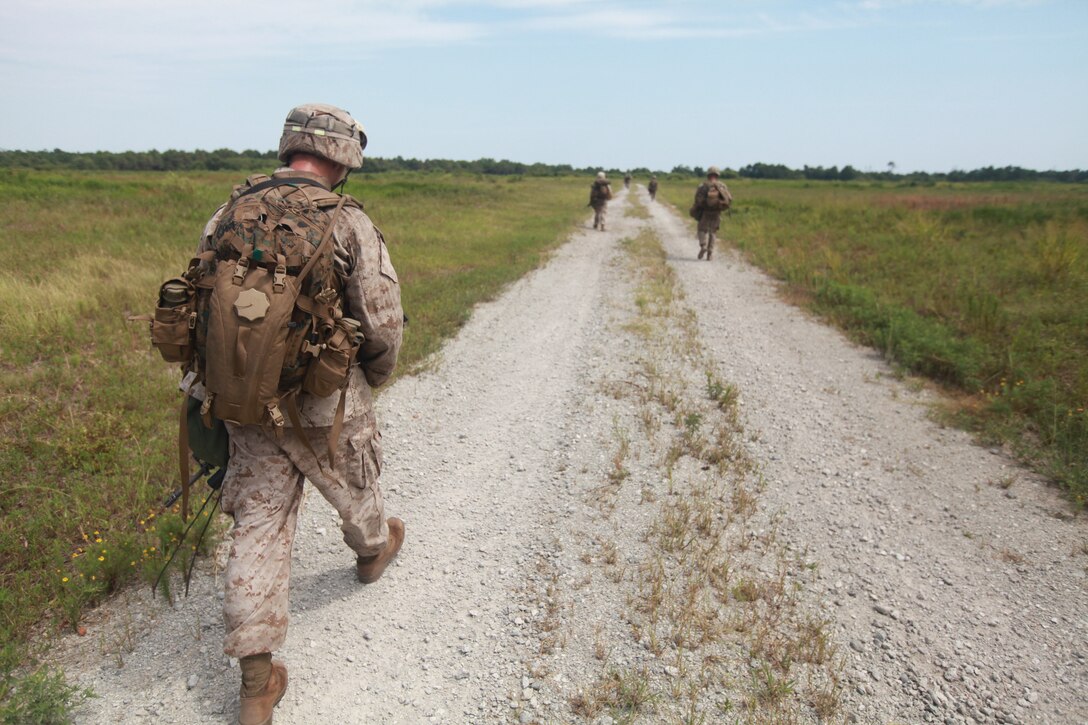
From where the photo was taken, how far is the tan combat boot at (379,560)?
129 inches

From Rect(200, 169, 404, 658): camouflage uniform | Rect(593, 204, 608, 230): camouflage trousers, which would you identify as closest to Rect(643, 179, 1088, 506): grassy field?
Rect(593, 204, 608, 230): camouflage trousers

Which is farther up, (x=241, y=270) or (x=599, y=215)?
(x=241, y=270)

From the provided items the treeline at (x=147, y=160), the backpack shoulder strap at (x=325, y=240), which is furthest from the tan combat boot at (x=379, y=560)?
the treeline at (x=147, y=160)

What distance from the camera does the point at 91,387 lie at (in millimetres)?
5504

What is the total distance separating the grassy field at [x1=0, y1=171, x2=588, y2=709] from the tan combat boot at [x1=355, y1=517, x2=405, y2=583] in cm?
108

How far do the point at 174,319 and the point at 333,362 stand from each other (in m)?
0.59

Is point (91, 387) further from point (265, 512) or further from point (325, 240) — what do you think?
point (325, 240)

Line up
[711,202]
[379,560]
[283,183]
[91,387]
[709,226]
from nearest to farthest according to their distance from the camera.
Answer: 1. [283,183]
2. [379,560]
3. [91,387]
4. [711,202]
5. [709,226]

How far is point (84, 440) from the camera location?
449 centimetres

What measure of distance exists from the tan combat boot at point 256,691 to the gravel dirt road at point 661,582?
124 mm

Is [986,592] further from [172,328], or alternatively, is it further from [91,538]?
[91,538]

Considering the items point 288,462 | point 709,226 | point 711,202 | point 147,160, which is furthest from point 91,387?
point 147,160

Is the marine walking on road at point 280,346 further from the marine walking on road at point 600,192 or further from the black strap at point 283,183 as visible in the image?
the marine walking on road at point 600,192

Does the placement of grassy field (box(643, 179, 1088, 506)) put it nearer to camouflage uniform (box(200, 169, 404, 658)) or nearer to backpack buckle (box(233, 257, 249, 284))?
camouflage uniform (box(200, 169, 404, 658))
